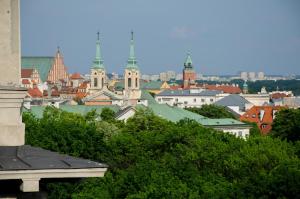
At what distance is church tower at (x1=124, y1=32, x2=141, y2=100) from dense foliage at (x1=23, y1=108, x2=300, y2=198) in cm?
9554

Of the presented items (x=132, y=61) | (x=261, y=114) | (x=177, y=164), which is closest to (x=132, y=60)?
(x=132, y=61)

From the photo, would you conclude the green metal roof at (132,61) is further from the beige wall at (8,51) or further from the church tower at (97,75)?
the beige wall at (8,51)

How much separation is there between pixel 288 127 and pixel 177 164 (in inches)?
1620

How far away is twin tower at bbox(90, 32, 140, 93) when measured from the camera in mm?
160125

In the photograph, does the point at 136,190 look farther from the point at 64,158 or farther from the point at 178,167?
the point at 64,158

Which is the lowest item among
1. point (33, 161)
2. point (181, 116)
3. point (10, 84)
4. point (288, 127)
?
point (181, 116)

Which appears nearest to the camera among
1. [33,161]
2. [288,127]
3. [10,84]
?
[33,161]

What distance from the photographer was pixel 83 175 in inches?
299

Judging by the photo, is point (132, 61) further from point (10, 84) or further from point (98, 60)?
point (10, 84)

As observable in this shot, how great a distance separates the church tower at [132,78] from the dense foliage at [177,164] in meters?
95.5

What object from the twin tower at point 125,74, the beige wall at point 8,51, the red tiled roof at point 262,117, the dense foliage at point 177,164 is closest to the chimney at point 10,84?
the beige wall at point 8,51

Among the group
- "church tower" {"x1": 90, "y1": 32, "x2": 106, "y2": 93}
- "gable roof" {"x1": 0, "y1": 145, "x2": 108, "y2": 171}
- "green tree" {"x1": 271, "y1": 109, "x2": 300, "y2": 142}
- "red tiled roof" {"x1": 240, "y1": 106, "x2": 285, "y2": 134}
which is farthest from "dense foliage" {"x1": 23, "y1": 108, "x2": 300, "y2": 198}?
"church tower" {"x1": 90, "y1": 32, "x2": 106, "y2": 93}

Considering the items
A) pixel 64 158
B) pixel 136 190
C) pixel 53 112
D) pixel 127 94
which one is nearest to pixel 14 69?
pixel 64 158

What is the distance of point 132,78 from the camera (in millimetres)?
161375
